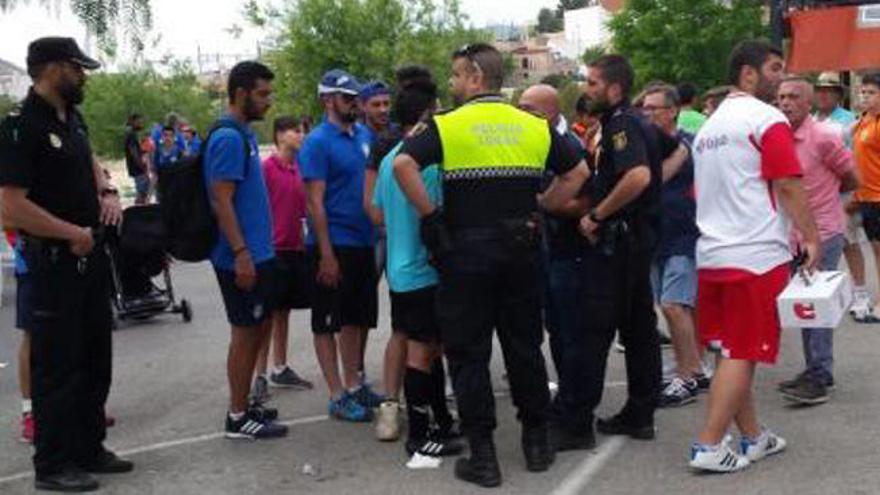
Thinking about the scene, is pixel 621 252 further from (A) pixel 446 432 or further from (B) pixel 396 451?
(B) pixel 396 451

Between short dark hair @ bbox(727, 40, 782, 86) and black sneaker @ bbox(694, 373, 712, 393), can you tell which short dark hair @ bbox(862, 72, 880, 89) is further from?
short dark hair @ bbox(727, 40, 782, 86)

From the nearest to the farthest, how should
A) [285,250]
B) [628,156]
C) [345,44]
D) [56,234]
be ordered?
1. [56,234]
2. [628,156]
3. [285,250]
4. [345,44]

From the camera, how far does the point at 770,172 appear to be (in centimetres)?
500

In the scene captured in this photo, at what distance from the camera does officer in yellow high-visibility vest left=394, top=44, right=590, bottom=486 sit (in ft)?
16.5

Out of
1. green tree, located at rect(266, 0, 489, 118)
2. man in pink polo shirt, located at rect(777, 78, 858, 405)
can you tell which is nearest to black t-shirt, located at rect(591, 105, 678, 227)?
man in pink polo shirt, located at rect(777, 78, 858, 405)

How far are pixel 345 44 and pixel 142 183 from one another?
19601mm

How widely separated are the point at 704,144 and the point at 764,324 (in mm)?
879

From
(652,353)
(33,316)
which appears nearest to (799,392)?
(652,353)

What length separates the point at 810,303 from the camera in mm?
4875

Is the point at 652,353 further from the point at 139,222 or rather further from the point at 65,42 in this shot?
the point at 139,222

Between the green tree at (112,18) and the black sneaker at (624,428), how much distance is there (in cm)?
305

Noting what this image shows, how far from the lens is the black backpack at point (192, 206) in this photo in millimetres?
5727

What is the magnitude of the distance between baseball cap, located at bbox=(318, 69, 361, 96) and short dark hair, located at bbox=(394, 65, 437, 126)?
1.27ft

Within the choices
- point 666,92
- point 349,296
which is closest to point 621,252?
point 349,296
